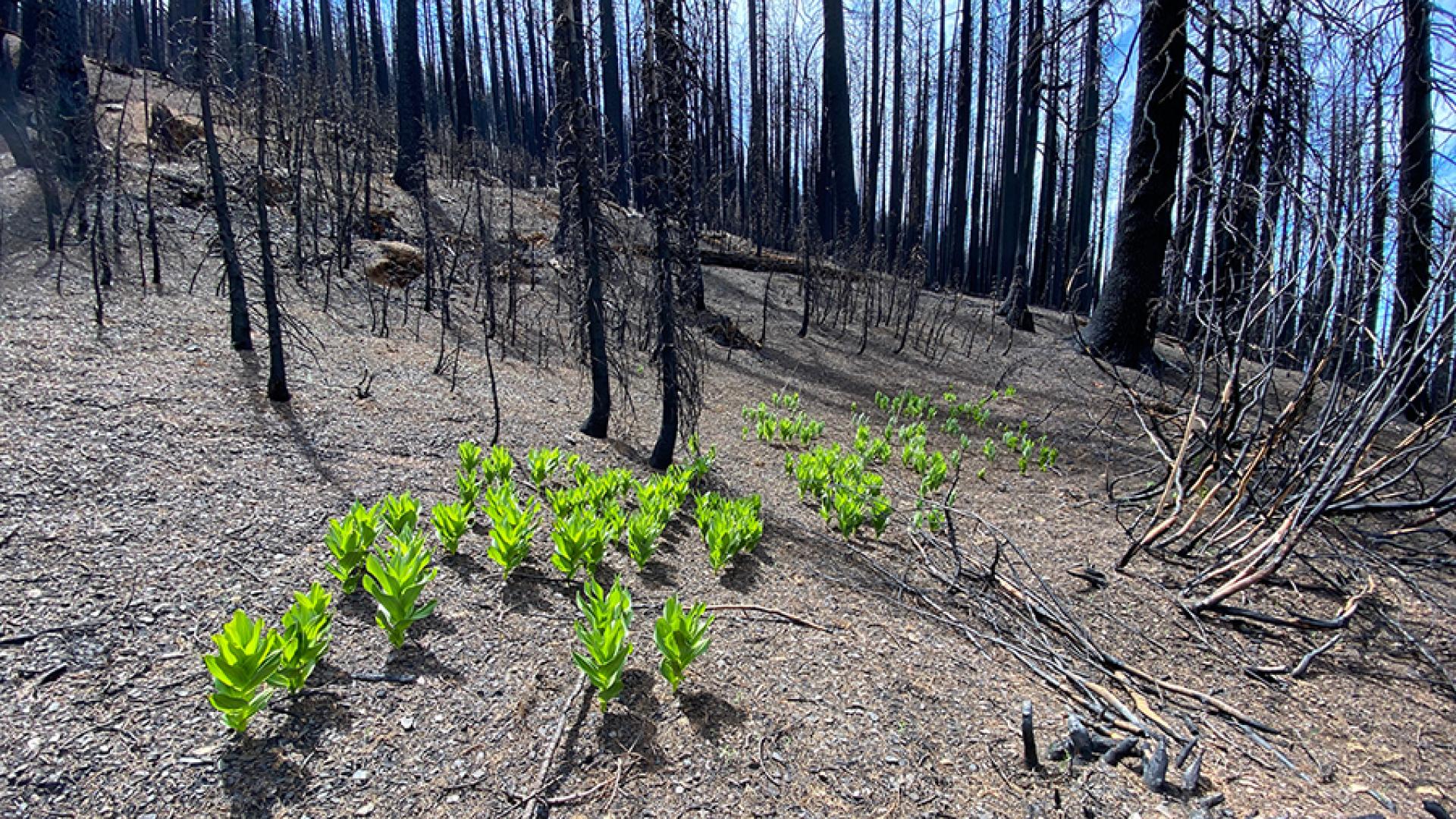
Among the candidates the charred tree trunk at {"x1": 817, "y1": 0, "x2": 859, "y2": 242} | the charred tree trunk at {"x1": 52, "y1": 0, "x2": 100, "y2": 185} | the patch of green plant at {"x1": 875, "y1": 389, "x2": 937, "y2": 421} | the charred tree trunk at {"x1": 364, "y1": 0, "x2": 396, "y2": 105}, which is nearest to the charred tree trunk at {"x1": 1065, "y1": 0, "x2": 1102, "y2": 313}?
the patch of green plant at {"x1": 875, "y1": 389, "x2": 937, "y2": 421}

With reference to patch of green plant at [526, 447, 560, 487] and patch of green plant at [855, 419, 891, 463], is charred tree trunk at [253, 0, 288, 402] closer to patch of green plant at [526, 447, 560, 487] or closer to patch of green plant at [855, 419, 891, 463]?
patch of green plant at [526, 447, 560, 487]

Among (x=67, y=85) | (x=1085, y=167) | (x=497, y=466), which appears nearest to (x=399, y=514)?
(x=497, y=466)

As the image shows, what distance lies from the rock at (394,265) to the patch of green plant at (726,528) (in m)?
6.84

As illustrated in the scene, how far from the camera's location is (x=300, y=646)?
7.22 ft

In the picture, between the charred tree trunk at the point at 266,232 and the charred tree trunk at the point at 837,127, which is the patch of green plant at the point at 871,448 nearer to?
the charred tree trunk at the point at 266,232

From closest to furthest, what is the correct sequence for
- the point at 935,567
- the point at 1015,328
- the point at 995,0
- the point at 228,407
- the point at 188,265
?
1. the point at 935,567
2. the point at 228,407
3. the point at 188,265
4. the point at 1015,328
5. the point at 995,0

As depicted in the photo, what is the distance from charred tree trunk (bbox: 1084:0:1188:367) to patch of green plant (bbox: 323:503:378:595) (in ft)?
28.0

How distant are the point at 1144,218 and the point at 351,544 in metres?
10.2

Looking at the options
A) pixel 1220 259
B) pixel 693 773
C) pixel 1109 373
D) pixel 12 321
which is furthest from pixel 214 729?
pixel 1220 259

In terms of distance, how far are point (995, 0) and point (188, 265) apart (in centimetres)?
1901

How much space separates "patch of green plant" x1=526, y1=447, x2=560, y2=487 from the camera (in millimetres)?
4410

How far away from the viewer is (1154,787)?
223 centimetres

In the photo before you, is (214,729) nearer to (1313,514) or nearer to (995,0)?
(1313,514)

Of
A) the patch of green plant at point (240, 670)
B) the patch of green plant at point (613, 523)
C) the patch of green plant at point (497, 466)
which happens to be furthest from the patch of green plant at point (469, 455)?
the patch of green plant at point (240, 670)
